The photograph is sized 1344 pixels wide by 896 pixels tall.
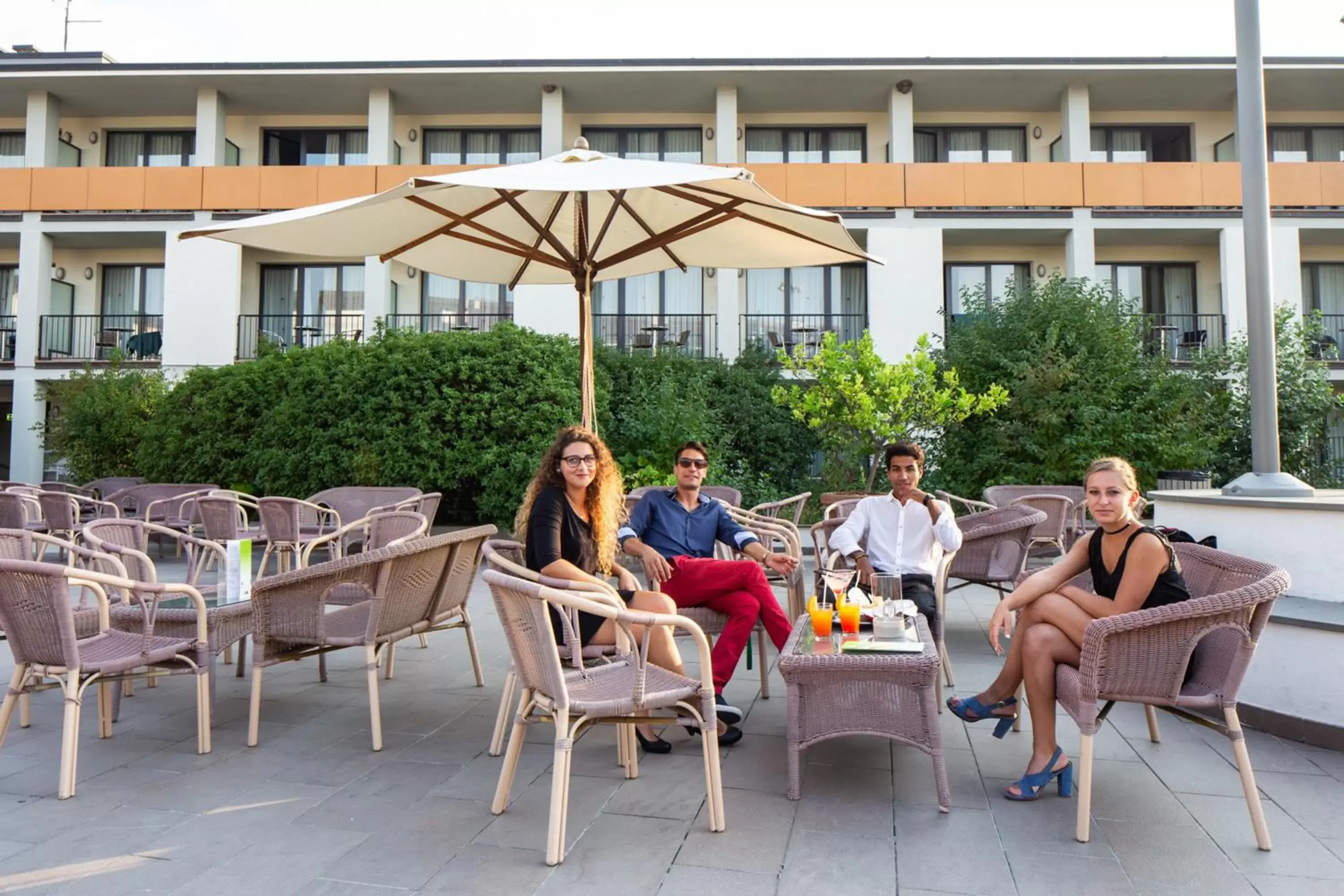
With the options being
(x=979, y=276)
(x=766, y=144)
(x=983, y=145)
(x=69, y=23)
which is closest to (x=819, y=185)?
(x=766, y=144)

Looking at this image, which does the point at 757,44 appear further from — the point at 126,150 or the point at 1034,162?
the point at 126,150

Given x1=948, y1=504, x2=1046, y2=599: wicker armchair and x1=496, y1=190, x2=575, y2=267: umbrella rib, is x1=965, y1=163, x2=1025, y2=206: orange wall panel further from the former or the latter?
x1=496, y1=190, x2=575, y2=267: umbrella rib

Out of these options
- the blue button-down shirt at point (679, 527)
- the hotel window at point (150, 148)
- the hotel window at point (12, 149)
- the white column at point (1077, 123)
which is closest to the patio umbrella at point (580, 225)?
the blue button-down shirt at point (679, 527)

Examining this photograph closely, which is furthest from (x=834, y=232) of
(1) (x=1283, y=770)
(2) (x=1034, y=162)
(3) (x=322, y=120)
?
(3) (x=322, y=120)

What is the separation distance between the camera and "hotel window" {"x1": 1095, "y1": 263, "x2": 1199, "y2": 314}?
1719 cm

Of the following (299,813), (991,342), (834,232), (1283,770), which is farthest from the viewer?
(991,342)

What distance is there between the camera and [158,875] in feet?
8.21

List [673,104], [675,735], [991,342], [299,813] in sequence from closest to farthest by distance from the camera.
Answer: [299,813]
[675,735]
[991,342]
[673,104]

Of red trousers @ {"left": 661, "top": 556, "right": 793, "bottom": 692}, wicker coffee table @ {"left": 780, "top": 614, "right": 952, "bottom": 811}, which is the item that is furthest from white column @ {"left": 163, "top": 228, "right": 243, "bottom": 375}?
wicker coffee table @ {"left": 780, "top": 614, "right": 952, "bottom": 811}

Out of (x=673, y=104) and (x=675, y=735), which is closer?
(x=675, y=735)

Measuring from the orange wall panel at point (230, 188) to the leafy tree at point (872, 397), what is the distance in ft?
36.0

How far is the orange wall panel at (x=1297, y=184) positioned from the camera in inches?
603

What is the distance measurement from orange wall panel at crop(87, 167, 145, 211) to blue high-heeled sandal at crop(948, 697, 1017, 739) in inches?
700

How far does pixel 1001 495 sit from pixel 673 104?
39.1 ft
